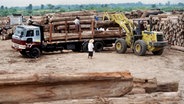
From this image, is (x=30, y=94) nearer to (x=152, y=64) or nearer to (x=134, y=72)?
(x=134, y=72)

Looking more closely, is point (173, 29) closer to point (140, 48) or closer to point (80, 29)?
point (140, 48)

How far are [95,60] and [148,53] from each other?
17.6 ft

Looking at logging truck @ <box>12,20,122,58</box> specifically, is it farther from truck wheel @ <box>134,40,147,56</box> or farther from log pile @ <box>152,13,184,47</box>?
log pile @ <box>152,13,184,47</box>

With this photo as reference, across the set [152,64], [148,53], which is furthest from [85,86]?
[148,53]

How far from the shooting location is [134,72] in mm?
20547

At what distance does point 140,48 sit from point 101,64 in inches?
161

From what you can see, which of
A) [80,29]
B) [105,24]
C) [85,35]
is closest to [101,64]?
[85,35]

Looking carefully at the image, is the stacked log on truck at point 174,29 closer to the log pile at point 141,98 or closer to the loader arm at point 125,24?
the loader arm at point 125,24

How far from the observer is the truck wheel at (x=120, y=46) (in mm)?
26922

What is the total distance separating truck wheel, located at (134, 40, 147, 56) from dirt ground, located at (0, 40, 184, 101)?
0.33 m

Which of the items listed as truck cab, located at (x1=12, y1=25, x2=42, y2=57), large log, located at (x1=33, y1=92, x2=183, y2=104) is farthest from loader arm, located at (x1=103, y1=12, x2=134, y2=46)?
large log, located at (x1=33, y1=92, x2=183, y2=104)

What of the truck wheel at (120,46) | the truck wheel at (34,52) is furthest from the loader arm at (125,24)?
the truck wheel at (34,52)

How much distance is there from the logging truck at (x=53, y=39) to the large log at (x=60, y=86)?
17881 mm

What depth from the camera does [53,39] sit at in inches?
1059
